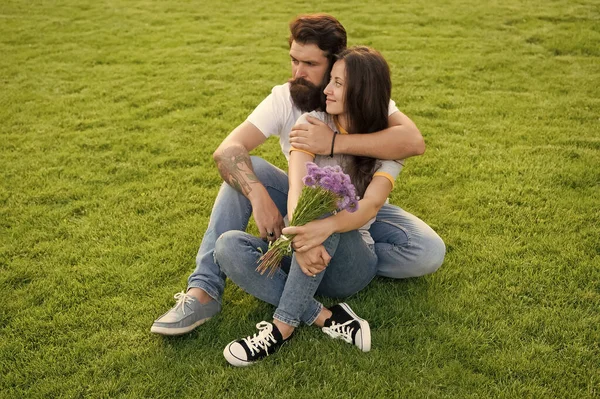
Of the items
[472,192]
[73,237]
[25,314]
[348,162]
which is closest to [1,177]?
[73,237]

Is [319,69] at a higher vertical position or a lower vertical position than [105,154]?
higher

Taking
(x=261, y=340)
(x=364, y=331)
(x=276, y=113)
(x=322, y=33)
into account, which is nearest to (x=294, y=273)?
(x=261, y=340)

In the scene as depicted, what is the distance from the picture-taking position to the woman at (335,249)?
3143 millimetres

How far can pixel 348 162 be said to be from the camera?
11.6ft

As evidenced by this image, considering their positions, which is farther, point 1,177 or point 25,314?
point 1,177

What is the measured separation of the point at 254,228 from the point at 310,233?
1642 millimetres

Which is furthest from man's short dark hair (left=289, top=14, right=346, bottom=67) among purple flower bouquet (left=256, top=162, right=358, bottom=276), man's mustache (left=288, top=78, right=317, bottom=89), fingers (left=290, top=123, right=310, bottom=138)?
purple flower bouquet (left=256, top=162, right=358, bottom=276)

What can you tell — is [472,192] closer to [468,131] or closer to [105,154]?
[468,131]

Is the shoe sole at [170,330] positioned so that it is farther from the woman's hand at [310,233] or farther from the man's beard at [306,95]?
the man's beard at [306,95]

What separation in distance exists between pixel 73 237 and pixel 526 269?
3.51 metres

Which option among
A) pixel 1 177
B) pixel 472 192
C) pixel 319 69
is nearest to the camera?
Result: pixel 319 69

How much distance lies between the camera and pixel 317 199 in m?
2.91

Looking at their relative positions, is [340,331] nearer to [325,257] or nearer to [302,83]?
[325,257]

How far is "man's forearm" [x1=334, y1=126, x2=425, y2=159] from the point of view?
342 cm
